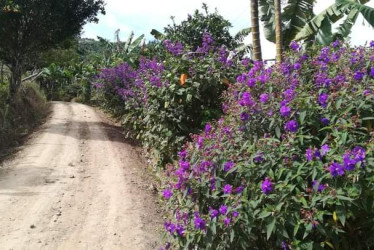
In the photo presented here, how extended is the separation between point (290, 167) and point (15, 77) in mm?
14079

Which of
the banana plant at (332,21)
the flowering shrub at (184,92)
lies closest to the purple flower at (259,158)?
the flowering shrub at (184,92)

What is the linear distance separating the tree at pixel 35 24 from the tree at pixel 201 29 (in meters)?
A: 3.83

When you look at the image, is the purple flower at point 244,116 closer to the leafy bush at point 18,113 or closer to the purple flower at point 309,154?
the purple flower at point 309,154

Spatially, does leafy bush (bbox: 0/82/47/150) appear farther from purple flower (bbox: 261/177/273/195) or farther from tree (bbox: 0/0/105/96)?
purple flower (bbox: 261/177/273/195)

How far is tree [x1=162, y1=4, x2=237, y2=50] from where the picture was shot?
13.5 meters

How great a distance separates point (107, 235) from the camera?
5234 millimetres

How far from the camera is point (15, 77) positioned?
1490cm

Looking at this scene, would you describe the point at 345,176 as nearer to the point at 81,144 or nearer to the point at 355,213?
the point at 355,213

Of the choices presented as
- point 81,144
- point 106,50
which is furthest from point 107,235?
point 106,50

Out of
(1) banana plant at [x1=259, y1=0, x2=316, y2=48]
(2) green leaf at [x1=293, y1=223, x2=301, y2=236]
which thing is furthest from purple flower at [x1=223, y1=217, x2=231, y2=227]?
(1) banana plant at [x1=259, y1=0, x2=316, y2=48]

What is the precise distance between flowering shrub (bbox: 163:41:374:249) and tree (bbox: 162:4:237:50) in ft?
33.1

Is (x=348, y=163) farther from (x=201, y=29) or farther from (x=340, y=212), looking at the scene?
(x=201, y=29)

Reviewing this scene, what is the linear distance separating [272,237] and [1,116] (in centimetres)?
1172

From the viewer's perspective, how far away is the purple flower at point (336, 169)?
2.42 m
